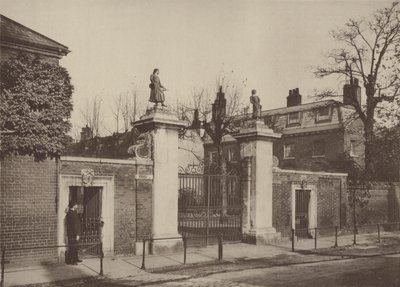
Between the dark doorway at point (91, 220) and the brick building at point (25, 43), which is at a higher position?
the brick building at point (25, 43)

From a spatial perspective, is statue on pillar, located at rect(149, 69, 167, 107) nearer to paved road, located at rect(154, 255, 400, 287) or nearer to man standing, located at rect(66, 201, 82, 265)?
man standing, located at rect(66, 201, 82, 265)

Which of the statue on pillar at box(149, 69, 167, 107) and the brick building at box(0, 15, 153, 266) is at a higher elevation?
the statue on pillar at box(149, 69, 167, 107)

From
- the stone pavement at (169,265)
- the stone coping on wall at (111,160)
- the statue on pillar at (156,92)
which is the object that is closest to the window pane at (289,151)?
the stone pavement at (169,265)

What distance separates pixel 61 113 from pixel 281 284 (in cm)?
730

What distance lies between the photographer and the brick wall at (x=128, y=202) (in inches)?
545

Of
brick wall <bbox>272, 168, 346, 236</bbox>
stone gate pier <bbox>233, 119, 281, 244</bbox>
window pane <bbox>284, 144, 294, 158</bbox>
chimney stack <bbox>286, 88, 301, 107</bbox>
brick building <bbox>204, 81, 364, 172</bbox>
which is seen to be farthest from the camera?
chimney stack <bbox>286, 88, 301, 107</bbox>

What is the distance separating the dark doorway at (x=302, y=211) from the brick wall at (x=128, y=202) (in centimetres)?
710

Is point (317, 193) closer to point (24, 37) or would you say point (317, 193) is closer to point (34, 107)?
point (34, 107)

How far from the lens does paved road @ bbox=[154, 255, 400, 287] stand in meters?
10.1

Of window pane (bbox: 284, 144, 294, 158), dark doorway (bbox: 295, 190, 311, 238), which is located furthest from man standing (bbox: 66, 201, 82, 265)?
window pane (bbox: 284, 144, 294, 158)

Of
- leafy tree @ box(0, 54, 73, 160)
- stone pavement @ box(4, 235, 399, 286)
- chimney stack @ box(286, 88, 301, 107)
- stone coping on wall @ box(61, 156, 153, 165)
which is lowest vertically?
stone pavement @ box(4, 235, 399, 286)

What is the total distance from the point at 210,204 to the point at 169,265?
13.7 feet

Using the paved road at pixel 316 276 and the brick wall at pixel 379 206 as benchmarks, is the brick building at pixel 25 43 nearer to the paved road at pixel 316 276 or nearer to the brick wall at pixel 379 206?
the paved road at pixel 316 276

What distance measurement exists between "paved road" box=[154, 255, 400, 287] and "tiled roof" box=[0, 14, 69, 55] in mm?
7117
